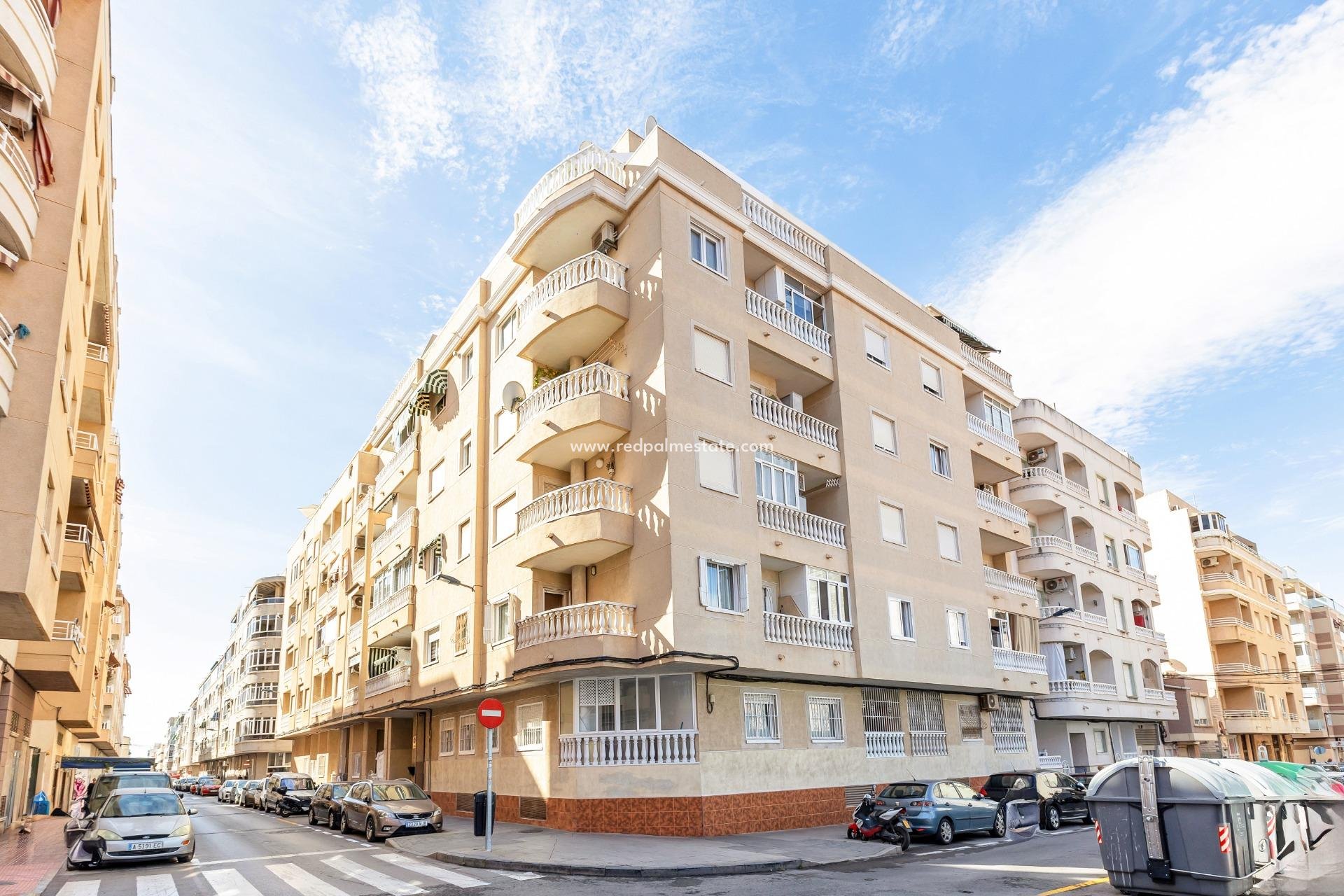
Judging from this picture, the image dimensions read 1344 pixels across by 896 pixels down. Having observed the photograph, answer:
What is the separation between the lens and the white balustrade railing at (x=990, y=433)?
30859 millimetres

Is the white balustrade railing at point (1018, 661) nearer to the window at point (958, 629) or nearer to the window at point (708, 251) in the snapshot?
the window at point (958, 629)

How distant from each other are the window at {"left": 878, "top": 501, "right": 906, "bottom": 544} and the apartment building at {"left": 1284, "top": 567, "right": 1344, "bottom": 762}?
50621mm

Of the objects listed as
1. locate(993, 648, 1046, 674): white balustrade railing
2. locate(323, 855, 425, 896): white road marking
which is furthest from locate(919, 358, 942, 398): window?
locate(323, 855, 425, 896): white road marking

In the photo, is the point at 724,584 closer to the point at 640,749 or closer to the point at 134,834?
the point at 640,749

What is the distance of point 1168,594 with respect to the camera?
176 ft

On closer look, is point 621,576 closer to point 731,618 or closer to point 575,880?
point 731,618

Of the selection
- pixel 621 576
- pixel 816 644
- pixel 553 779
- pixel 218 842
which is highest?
pixel 621 576

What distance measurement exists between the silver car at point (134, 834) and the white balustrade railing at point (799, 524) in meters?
13.7

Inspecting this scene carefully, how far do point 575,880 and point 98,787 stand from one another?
14525 mm

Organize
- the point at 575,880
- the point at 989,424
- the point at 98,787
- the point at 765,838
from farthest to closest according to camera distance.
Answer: the point at 989,424 → the point at 98,787 → the point at 765,838 → the point at 575,880

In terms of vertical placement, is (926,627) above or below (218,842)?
above

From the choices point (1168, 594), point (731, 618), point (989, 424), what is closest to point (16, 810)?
point (731, 618)

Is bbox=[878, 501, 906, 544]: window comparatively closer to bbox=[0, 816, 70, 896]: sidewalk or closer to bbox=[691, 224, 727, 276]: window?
bbox=[691, 224, 727, 276]: window

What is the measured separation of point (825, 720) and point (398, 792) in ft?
35.7
